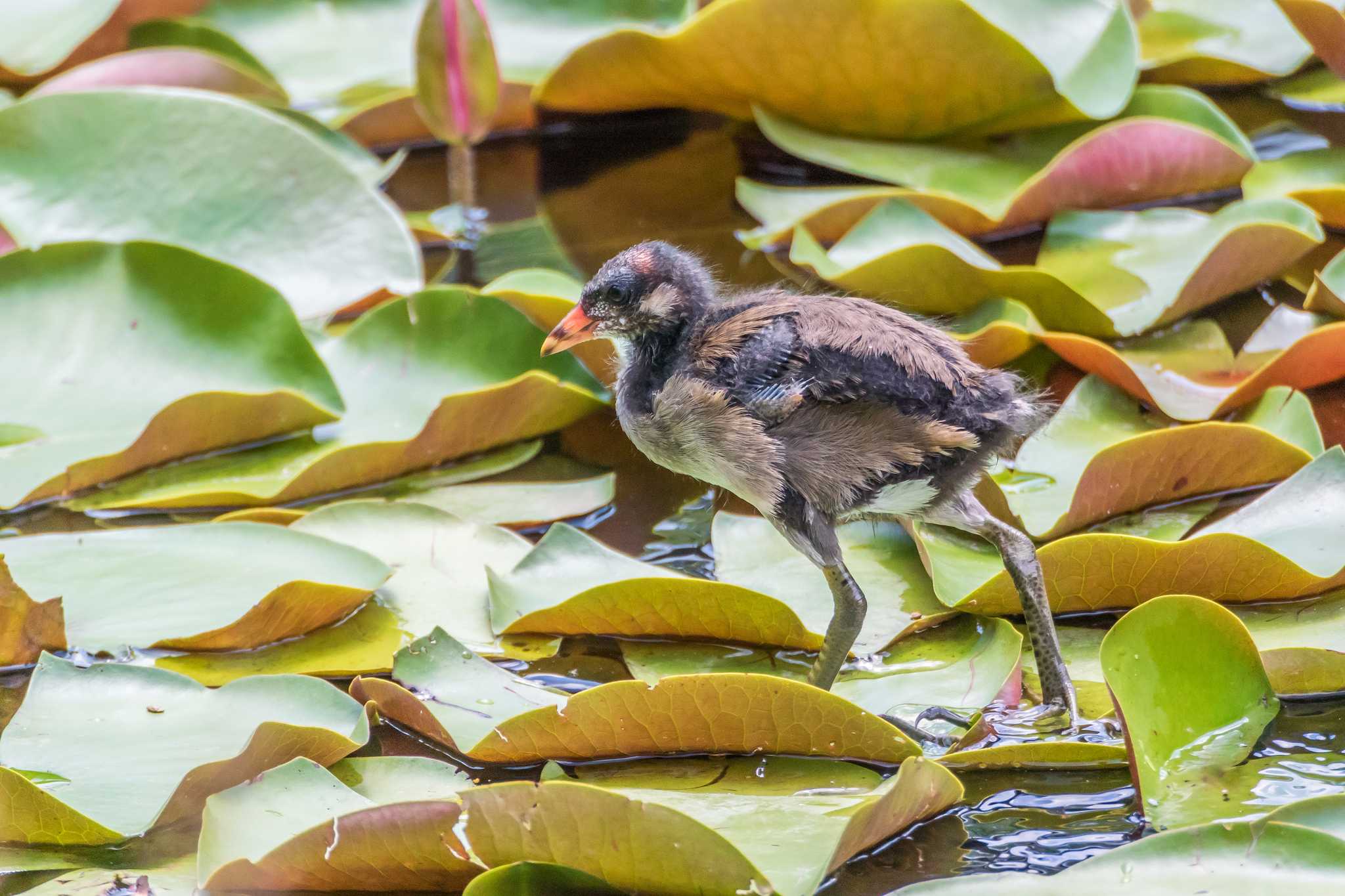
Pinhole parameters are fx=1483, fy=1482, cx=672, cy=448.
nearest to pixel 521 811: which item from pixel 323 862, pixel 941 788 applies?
pixel 323 862

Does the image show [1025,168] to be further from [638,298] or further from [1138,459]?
[638,298]

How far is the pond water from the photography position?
2008mm

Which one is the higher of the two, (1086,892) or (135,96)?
(135,96)

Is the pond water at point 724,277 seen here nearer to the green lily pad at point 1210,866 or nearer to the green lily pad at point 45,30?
the green lily pad at point 1210,866

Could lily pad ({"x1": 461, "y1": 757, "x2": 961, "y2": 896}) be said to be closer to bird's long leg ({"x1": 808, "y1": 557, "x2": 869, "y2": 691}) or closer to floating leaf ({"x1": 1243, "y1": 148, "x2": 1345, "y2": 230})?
bird's long leg ({"x1": 808, "y1": 557, "x2": 869, "y2": 691})

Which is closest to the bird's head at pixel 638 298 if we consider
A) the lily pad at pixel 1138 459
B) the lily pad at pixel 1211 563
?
the lily pad at pixel 1211 563

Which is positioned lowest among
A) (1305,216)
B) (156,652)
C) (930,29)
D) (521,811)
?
(156,652)

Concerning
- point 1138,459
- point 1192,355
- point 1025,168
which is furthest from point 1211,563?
point 1025,168

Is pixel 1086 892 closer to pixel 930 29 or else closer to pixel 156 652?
pixel 156 652

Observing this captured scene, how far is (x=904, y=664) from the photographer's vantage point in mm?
2445

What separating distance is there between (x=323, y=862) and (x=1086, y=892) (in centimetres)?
95

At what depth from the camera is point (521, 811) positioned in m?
1.84

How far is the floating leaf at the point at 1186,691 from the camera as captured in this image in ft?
6.67

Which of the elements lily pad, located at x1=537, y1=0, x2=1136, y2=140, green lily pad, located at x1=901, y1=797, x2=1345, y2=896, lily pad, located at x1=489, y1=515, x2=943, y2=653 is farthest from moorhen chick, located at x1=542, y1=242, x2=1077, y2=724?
lily pad, located at x1=537, y1=0, x2=1136, y2=140
